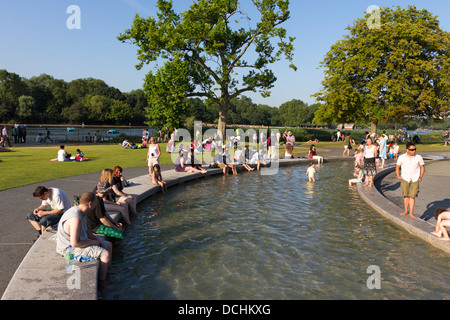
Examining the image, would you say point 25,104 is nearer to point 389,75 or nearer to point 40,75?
point 40,75

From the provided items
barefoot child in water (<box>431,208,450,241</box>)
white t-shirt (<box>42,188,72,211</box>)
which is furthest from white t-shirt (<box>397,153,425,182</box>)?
white t-shirt (<box>42,188,72,211</box>)

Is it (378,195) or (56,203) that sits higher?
(56,203)

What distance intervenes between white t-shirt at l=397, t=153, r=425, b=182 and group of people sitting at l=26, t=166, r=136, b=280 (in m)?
7.87

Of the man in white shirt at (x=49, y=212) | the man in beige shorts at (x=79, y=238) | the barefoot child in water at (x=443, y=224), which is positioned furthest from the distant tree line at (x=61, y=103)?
the barefoot child in water at (x=443, y=224)

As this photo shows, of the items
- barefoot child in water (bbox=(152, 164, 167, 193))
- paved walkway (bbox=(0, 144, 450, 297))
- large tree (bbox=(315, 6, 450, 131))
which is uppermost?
large tree (bbox=(315, 6, 450, 131))

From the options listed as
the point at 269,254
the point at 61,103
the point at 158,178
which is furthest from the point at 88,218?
the point at 61,103

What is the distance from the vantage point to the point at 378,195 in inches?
493

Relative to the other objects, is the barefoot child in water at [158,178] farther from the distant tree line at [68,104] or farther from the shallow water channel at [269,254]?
the distant tree line at [68,104]

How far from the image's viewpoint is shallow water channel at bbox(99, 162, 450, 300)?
5648mm

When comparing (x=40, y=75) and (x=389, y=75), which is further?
(x=40, y=75)

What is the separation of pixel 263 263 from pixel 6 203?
790 cm

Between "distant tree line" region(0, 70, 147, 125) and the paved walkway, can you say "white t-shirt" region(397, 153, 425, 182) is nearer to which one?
the paved walkway
